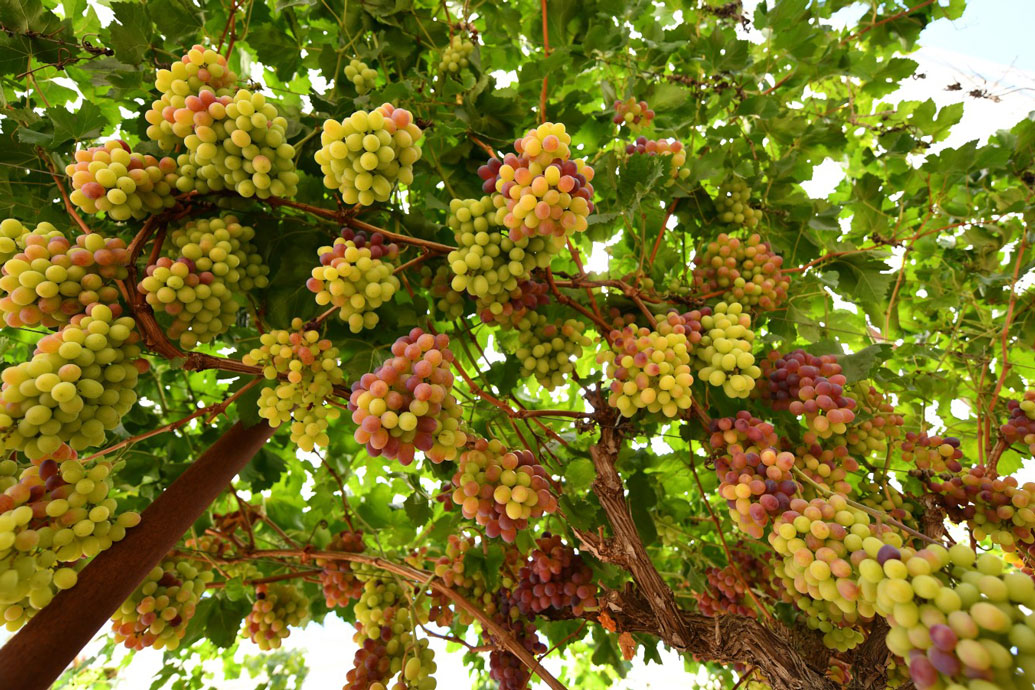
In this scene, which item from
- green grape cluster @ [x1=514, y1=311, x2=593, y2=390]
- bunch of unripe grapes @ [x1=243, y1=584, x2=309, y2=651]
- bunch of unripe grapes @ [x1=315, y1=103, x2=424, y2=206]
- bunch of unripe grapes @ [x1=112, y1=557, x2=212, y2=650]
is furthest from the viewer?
bunch of unripe grapes @ [x1=243, y1=584, x2=309, y2=651]

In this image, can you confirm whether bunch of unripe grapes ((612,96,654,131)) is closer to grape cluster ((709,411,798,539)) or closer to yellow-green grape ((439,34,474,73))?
yellow-green grape ((439,34,474,73))

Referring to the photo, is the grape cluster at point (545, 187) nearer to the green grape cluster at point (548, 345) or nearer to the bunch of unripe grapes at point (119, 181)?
the green grape cluster at point (548, 345)

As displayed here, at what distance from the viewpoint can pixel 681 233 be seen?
1.83 meters

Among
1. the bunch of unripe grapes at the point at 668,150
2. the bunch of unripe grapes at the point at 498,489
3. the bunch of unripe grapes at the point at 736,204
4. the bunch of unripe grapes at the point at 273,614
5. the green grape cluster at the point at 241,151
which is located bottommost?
the bunch of unripe grapes at the point at 273,614

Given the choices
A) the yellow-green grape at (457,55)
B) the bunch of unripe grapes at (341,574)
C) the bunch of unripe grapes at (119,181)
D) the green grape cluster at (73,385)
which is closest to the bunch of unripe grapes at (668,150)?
the yellow-green grape at (457,55)

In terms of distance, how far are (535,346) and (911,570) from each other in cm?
85

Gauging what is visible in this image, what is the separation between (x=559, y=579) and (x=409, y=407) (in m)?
0.80

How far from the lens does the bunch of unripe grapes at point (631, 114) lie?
1562 millimetres

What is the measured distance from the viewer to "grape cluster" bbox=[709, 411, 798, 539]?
935mm

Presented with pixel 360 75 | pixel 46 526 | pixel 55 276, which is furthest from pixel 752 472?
pixel 360 75

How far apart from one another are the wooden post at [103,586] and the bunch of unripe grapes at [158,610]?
0.29 meters

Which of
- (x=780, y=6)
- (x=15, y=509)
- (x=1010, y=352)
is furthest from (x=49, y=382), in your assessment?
(x=1010, y=352)

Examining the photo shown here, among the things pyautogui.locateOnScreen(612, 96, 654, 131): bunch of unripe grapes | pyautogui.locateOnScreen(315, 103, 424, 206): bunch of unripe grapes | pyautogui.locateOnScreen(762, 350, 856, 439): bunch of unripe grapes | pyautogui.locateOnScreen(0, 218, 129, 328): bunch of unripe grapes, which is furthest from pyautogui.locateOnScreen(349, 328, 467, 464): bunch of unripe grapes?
pyautogui.locateOnScreen(612, 96, 654, 131): bunch of unripe grapes

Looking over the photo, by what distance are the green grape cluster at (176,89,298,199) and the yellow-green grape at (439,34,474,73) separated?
677 mm
